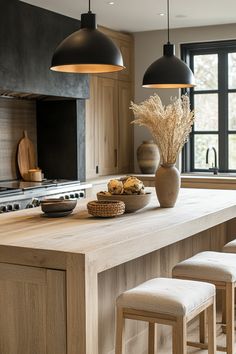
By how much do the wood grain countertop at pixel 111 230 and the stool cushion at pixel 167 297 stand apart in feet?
0.53

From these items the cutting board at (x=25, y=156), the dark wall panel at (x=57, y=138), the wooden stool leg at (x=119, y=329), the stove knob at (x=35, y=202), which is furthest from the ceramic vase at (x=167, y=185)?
the dark wall panel at (x=57, y=138)

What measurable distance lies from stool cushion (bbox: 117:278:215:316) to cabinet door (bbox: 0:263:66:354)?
0.34 meters

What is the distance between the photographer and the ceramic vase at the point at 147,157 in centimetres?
704

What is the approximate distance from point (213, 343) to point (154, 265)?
0.75m

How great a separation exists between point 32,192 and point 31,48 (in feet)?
4.41

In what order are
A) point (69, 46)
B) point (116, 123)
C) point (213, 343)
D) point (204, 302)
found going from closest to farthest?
point (204, 302), point (213, 343), point (69, 46), point (116, 123)

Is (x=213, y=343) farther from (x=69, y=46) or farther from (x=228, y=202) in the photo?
(x=69, y=46)

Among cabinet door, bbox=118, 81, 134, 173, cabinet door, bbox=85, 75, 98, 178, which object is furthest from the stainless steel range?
cabinet door, bbox=118, 81, 134, 173

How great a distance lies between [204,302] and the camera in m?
2.76

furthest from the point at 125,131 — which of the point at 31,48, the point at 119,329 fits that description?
the point at 119,329

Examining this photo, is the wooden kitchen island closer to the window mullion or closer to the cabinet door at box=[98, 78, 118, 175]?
the cabinet door at box=[98, 78, 118, 175]

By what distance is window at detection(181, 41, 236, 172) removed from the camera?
23.2 feet

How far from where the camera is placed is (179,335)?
2549 millimetres

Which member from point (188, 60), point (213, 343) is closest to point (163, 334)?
point (213, 343)
